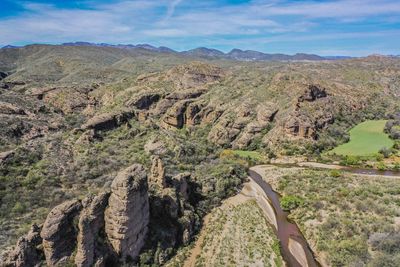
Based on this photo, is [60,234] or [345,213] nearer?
[60,234]

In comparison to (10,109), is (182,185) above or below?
below

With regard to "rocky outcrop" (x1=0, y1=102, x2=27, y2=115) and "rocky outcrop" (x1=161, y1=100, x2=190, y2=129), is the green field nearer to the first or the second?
"rocky outcrop" (x1=161, y1=100, x2=190, y2=129)

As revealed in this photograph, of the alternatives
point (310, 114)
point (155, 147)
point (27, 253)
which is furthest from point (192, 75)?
point (27, 253)

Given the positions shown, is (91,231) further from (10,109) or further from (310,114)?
(310,114)

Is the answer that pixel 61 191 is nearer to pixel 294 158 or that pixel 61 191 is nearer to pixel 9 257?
pixel 9 257

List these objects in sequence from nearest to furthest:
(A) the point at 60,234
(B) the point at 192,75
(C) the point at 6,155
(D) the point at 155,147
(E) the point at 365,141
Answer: (A) the point at 60,234
(C) the point at 6,155
(D) the point at 155,147
(E) the point at 365,141
(B) the point at 192,75

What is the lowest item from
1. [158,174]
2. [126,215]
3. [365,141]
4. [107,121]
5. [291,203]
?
[291,203]

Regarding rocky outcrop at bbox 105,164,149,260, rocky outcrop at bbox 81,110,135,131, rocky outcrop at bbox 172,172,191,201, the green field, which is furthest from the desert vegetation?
rocky outcrop at bbox 81,110,135,131

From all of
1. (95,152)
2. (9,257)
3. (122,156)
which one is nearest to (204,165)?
(122,156)

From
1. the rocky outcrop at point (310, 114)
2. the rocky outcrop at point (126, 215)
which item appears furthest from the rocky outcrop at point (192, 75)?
the rocky outcrop at point (126, 215)
